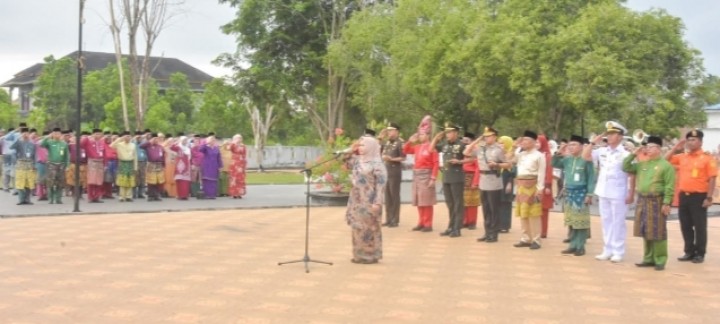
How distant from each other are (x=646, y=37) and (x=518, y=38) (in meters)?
3.51

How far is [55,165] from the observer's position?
52.5ft

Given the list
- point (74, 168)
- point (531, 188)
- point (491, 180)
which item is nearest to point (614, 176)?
point (531, 188)

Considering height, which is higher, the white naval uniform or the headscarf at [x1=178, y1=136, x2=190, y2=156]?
the headscarf at [x1=178, y1=136, x2=190, y2=156]

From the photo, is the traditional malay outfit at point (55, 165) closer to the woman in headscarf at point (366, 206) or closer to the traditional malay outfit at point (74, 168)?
the traditional malay outfit at point (74, 168)

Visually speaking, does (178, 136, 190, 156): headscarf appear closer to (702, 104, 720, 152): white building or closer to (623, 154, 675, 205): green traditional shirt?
(623, 154, 675, 205): green traditional shirt

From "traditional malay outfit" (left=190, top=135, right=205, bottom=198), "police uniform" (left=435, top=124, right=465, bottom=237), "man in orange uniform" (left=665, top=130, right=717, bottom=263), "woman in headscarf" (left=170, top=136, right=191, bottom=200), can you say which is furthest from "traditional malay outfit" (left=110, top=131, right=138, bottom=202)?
"man in orange uniform" (left=665, top=130, right=717, bottom=263)

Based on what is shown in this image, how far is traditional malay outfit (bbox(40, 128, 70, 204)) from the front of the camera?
16.0 m

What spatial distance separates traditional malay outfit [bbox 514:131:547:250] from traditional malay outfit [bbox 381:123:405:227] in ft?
8.02

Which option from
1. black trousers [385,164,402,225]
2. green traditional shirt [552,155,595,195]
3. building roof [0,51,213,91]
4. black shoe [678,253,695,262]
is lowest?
black shoe [678,253,695,262]

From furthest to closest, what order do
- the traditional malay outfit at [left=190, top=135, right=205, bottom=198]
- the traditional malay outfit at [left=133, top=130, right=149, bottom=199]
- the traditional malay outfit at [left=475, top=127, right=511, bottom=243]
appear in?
the traditional malay outfit at [left=190, top=135, right=205, bottom=198]
the traditional malay outfit at [left=133, top=130, right=149, bottom=199]
the traditional malay outfit at [left=475, top=127, right=511, bottom=243]

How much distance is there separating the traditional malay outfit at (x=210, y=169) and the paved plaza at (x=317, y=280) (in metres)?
6.21

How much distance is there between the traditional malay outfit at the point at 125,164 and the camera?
1709 cm

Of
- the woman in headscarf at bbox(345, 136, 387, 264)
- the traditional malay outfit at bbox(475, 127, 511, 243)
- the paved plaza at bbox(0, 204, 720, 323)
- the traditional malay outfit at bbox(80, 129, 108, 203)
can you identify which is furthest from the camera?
the traditional malay outfit at bbox(80, 129, 108, 203)

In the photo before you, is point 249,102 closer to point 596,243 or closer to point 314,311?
point 596,243
